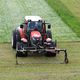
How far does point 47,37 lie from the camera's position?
20531mm

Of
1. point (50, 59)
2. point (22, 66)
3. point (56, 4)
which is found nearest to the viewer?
point (22, 66)

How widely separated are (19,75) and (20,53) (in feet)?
9.14

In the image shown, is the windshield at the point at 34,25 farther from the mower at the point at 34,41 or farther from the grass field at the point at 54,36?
the grass field at the point at 54,36

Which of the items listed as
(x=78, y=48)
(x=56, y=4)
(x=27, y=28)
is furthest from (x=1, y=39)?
(x=56, y=4)

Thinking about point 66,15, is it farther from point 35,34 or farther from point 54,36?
point 35,34

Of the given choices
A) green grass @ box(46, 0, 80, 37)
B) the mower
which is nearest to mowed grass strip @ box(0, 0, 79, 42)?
green grass @ box(46, 0, 80, 37)

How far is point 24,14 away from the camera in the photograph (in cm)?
3030

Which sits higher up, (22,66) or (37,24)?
(37,24)

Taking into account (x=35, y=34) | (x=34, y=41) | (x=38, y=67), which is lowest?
A: (x=38, y=67)

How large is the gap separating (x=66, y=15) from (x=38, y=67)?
12648 millimetres

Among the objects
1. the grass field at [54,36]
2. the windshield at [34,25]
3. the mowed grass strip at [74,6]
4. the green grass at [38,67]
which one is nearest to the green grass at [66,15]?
the grass field at [54,36]

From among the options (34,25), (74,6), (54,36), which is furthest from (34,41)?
(74,6)

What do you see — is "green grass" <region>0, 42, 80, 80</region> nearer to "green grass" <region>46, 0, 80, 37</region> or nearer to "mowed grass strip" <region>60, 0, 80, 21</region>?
"green grass" <region>46, 0, 80, 37</region>

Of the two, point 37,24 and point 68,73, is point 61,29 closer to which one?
point 37,24
